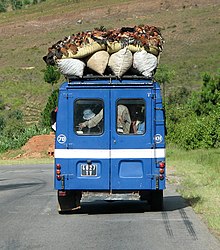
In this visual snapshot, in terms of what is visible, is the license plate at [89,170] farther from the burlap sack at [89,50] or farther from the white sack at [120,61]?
the burlap sack at [89,50]

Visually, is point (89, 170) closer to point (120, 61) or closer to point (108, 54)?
point (120, 61)

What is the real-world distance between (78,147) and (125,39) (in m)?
2.63

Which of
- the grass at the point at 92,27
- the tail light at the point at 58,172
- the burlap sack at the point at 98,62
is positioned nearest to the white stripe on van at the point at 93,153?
the tail light at the point at 58,172

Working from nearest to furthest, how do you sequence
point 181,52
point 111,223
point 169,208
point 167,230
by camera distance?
1. point 167,230
2. point 111,223
3. point 169,208
4. point 181,52

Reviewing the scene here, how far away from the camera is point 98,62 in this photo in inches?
626

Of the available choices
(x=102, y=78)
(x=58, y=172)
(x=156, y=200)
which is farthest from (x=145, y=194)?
(x=102, y=78)

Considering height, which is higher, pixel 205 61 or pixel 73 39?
pixel 205 61

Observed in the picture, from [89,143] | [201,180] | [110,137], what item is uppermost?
[110,137]

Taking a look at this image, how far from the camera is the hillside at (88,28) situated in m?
76.2

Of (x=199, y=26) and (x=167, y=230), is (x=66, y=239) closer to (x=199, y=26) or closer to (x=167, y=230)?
(x=167, y=230)

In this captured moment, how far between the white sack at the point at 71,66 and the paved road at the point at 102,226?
104 inches

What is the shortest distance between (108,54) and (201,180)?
926 cm

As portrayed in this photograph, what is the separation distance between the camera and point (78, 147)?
50.4 ft

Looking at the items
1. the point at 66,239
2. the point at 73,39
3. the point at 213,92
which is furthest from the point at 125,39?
the point at 213,92
